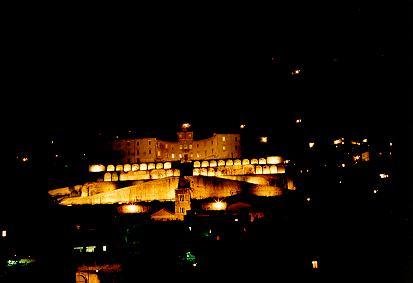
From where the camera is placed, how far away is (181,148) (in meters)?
55.0

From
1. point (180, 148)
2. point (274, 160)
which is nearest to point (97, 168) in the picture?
point (180, 148)

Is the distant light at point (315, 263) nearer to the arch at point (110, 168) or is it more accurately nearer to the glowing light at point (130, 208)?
the glowing light at point (130, 208)

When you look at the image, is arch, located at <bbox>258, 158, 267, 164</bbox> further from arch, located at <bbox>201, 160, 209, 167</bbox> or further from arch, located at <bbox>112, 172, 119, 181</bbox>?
arch, located at <bbox>112, 172, 119, 181</bbox>

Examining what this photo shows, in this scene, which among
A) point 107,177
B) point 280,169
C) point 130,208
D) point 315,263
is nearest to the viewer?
point 315,263

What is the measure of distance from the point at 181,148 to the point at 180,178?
16.6 meters

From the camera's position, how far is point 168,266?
21.5 metres

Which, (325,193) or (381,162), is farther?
(381,162)

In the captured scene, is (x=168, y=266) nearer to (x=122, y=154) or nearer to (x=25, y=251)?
(x=25, y=251)

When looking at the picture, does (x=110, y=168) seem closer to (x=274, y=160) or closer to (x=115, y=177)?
(x=115, y=177)

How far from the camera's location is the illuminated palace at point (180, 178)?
3409cm

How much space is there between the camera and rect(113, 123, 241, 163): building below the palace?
5441 centimetres

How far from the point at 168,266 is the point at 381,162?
1002 inches

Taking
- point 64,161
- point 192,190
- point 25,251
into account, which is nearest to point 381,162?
point 192,190

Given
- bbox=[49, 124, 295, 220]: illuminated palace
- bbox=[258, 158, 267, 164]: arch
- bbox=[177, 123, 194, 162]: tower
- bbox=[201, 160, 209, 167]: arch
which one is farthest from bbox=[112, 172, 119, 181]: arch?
bbox=[258, 158, 267, 164]: arch
